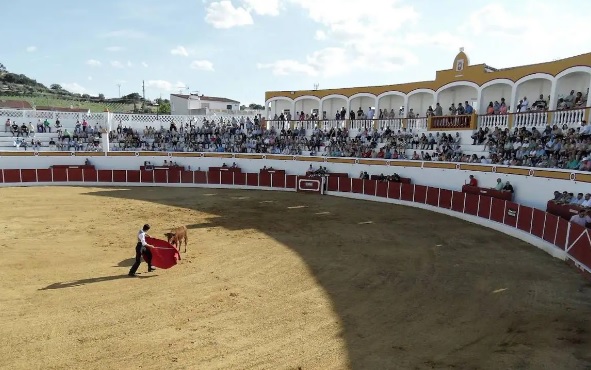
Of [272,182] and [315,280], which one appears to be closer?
[315,280]

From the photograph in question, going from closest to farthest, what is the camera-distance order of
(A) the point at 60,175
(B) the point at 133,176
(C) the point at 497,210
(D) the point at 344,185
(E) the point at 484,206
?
1. (C) the point at 497,210
2. (E) the point at 484,206
3. (D) the point at 344,185
4. (A) the point at 60,175
5. (B) the point at 133,176

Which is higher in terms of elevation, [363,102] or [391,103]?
[363,102]

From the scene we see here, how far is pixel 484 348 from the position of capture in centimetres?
683

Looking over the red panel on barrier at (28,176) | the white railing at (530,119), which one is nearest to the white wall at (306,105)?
the white railing at (530,119)

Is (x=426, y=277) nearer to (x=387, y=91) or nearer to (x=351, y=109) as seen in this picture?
(x=387, y=91)

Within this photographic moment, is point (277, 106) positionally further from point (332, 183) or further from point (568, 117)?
point (568, 117)

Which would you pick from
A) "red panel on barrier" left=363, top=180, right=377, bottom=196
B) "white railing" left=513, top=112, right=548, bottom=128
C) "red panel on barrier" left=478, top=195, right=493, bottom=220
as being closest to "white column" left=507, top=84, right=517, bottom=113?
"white railing" left=513, top=112, right=548, bottom=128

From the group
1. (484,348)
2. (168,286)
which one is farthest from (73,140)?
(484,348)

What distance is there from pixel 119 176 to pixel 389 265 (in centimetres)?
2210

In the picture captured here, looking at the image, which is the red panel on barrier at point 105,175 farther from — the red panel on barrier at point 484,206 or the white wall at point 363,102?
the red panel on barrier at point 484,206

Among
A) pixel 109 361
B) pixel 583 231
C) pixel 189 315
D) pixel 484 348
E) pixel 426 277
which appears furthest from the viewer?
pixel 583 231

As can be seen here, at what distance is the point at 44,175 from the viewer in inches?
1065

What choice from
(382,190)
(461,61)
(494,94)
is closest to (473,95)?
(494,94)

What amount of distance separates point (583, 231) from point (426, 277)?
183 inches
